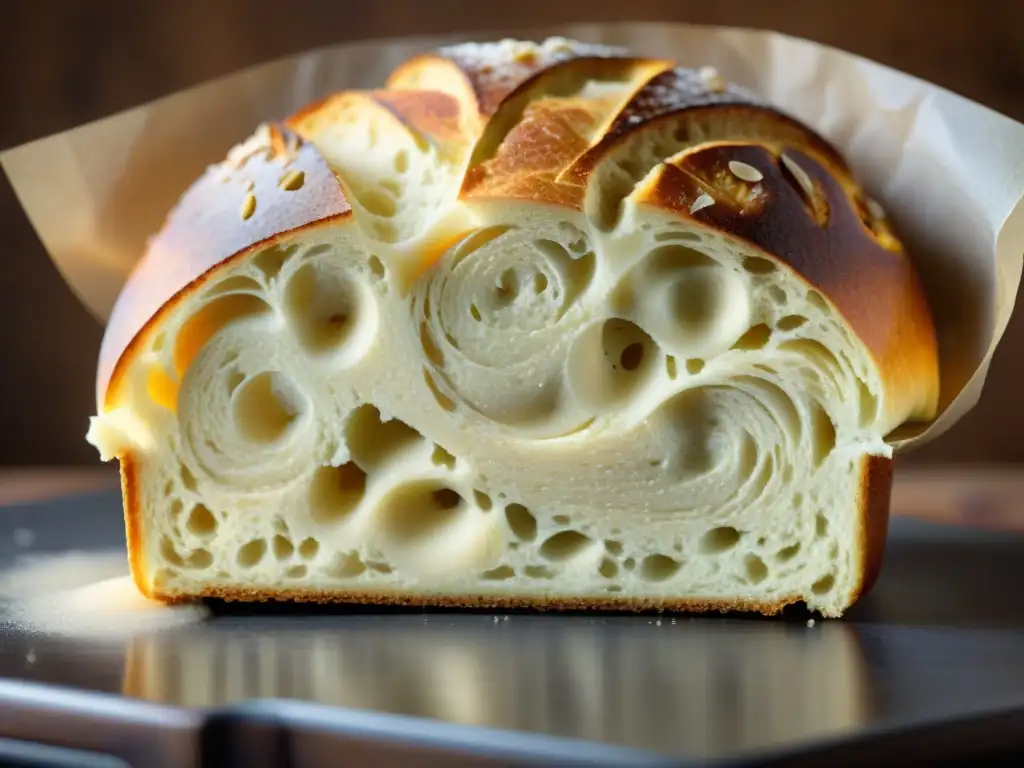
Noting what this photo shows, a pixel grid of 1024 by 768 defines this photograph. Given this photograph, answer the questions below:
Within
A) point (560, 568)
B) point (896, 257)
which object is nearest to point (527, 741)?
point (560, 568)

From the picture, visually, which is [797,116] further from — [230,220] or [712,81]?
[230,220]

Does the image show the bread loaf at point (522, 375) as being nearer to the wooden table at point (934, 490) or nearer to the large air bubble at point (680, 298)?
the large air bubble at point (680, 298)

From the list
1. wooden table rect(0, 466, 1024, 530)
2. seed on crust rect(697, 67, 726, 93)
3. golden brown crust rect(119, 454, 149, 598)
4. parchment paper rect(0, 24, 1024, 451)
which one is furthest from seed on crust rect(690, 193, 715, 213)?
wooden table rect(0, 466, 1024, 530)

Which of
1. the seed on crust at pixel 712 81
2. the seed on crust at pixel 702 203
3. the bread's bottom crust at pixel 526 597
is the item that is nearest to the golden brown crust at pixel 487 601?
the bread's bottom crust at pixel 526 597

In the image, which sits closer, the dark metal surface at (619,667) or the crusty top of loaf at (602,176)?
the dark metal surface at (619,667)

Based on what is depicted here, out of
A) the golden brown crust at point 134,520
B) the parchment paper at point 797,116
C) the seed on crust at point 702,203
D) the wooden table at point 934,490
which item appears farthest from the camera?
the wooden table at point 934,490

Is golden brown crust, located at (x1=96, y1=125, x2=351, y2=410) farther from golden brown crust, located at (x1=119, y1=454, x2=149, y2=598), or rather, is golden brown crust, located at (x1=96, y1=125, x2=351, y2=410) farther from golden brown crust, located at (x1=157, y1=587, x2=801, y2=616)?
golden brown crust, located at (x1=157, y1=587, x2=801, y2=616)

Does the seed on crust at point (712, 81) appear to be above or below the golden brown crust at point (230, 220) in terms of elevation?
above
